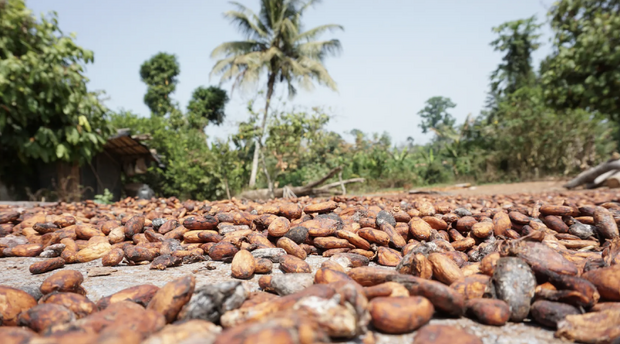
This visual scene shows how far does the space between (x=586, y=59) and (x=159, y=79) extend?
1987 cm

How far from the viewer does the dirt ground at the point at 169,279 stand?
2.77 feet

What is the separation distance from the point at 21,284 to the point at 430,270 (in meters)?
1.45

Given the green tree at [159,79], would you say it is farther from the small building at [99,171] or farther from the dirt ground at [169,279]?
the dirt ground at [169,279]

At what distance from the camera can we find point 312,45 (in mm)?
15062

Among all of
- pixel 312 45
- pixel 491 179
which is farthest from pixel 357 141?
pixel 491 179

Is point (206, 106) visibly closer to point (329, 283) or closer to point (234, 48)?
point (234, 48)

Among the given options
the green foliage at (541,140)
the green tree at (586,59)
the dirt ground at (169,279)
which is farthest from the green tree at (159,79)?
the dirt ground at (169,279)

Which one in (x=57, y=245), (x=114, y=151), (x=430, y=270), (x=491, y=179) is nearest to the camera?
(x=430, y=270)

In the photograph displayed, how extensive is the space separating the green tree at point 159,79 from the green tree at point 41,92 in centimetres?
1421

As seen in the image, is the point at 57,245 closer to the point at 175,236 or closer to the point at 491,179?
the point at 175,236

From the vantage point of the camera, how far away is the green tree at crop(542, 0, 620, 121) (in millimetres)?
7930

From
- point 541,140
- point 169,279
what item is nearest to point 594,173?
point 541,140

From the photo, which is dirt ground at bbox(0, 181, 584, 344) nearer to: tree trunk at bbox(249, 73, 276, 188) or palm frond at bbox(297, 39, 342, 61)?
tree trunk at bbox(249, 73, 276, 188)

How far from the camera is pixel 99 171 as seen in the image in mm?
8438
